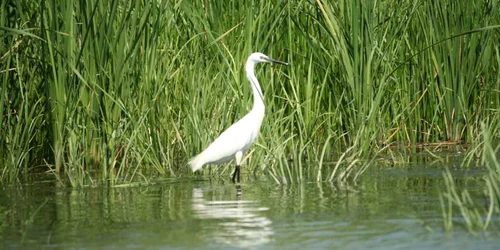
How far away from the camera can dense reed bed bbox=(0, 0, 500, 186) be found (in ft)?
29.2

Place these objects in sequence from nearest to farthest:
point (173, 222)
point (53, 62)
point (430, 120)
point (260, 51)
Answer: point (173, 222) < point (53, 62) < point (260, 51) < point (430, 120)

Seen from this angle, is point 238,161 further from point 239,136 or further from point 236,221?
point 236,221

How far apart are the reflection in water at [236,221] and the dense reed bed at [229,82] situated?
2.69 ft

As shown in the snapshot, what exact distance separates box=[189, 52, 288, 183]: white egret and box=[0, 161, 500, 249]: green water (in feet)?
0.63

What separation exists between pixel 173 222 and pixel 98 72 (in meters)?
2.47

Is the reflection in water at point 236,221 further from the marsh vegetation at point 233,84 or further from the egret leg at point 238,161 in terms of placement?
the egret leg at point 238,161

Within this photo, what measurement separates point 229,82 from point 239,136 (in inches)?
24.6

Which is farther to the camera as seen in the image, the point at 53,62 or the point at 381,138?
the point at 381,138

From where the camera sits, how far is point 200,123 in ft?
31.2

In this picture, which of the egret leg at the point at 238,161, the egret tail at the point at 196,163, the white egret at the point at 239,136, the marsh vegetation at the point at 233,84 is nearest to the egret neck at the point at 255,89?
the white egret at the point at 239,136

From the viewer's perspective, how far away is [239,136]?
9.18 metres

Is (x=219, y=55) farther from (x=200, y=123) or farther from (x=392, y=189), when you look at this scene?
(x=392, y=189)

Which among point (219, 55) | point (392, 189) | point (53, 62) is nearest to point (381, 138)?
point (219, 55)

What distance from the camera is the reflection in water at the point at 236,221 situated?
6.31 m
